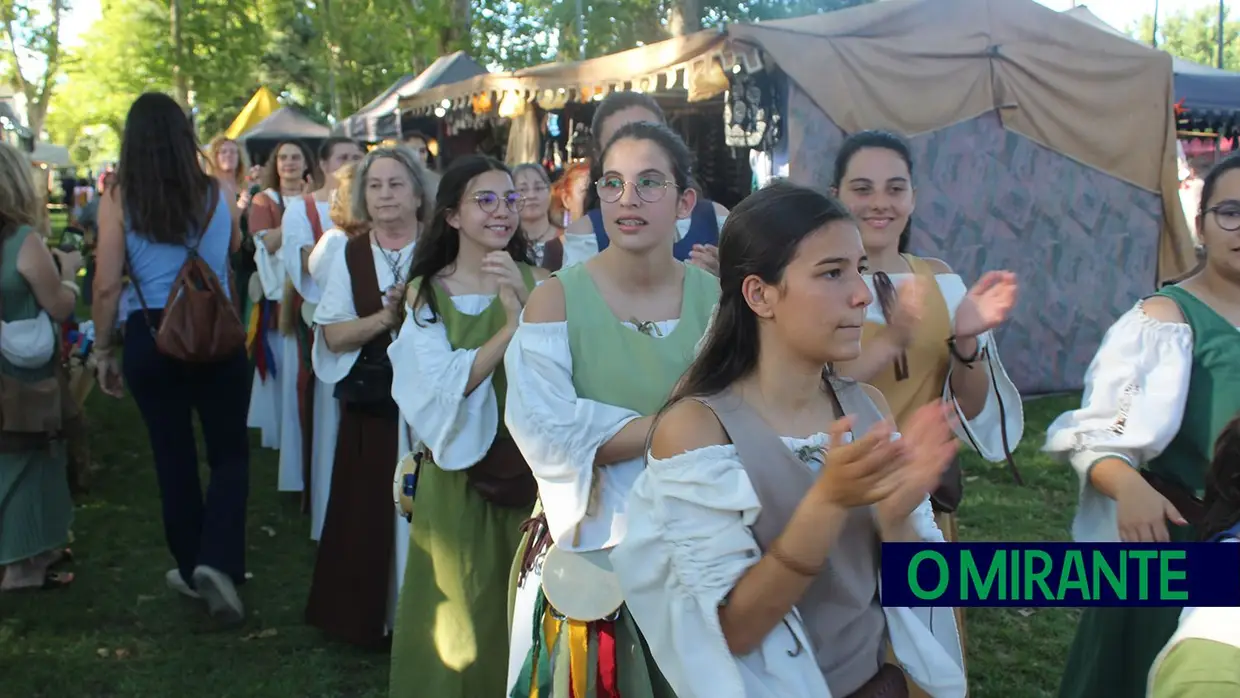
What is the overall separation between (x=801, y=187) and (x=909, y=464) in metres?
0.58

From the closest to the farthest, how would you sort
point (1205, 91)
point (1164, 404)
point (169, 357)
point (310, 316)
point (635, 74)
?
1. point (1164, 404)
2. point (169, 357)
3. point (310, 316)
4. point (635, 74)
5. point (1205, 91)

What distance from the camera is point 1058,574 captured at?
5.61 ft

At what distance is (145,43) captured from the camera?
24.8 m

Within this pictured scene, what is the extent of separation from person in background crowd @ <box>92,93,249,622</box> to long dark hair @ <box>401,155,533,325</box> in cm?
133

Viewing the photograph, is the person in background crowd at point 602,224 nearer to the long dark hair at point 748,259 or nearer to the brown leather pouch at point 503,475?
the brown leather pouch at point 503,475

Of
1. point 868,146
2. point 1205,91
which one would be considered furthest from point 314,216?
point 1205,91

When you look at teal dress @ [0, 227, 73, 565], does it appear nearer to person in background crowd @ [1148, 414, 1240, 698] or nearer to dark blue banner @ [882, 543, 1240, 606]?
dark blue banner @ [882, 543, 1240, 606]

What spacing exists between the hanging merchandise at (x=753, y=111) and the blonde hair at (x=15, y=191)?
4936 millimetres

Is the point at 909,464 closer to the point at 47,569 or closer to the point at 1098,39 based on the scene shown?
the point at 47,569

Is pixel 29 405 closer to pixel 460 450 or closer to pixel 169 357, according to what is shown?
pixel 169 357

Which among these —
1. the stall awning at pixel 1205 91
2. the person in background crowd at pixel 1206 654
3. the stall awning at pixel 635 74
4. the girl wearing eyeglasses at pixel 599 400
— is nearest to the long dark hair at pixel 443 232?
the girl wearing eyeglasses at pixel 599 400

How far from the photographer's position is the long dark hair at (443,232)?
11.1 ft

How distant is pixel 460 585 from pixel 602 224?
47.4 inches

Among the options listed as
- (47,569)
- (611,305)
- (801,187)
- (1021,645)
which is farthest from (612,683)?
(47,569)
